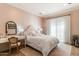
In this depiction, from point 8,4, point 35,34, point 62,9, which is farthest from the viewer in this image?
point 35,34

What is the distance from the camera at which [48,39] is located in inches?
78.8

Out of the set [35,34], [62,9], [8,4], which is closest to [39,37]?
[35,34]

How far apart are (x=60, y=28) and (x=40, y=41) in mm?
601

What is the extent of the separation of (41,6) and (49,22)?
469 mm

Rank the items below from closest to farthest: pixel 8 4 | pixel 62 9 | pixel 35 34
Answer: pixel 8 4, pixel 62 9, pixel 35 34

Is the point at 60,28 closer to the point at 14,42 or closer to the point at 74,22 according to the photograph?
the point at 74,22

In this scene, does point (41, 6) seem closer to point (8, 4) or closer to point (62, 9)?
point (62, 9)

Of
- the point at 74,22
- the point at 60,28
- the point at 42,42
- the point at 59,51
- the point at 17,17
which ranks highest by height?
the point at 17,17

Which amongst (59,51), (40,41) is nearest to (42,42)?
(40,41)

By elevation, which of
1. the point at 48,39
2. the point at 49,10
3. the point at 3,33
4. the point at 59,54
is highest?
the point at 49,10

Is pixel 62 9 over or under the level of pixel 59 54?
over

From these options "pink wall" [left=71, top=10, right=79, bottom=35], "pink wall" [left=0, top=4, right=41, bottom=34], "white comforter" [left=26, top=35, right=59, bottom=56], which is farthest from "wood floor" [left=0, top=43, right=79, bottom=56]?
"pink wall" [left=0, top=4, right=41, bottom=34]

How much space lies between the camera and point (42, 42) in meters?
1.95

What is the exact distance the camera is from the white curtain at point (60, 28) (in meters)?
2.00
